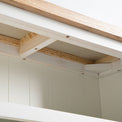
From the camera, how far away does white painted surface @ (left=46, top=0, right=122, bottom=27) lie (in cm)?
148

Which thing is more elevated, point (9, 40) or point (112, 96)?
point (9, 40)

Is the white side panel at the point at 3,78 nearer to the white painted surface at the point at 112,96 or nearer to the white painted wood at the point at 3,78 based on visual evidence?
the white painted wood at the point at 3,78

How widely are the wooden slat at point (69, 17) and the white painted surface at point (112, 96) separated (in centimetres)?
76

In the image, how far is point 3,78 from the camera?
6.49ft

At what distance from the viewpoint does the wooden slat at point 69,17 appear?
133 cm

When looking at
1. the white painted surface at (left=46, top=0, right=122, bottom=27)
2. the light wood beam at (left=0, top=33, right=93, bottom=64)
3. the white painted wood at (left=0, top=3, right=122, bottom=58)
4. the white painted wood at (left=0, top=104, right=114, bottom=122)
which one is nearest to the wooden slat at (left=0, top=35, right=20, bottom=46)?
the light wood beam at (left=0, top=33, right=93, bottom=64)

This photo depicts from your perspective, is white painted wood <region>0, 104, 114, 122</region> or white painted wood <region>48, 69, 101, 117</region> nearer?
white painted wood <region>0, 104, 114, 122</region>

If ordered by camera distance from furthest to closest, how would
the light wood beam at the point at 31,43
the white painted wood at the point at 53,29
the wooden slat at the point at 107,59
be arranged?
the wooden slat at the point at 107,59, the light wood beam at the point at 31,43, the white painted wood at the point at 53,29

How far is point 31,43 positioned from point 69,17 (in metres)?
0.58

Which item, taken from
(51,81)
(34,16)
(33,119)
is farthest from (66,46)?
(33,119)

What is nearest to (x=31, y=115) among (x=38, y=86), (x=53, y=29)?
(x=53, y=29)

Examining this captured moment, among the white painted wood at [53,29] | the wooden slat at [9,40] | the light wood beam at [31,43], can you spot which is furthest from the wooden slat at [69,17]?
the wooden slat at [9,40]

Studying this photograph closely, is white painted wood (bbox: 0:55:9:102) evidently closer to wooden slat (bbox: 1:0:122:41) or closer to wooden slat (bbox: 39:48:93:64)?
wooden slat (bbox: 39:48:93:64)

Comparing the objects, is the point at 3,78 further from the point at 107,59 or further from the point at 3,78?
the point at 107,59
